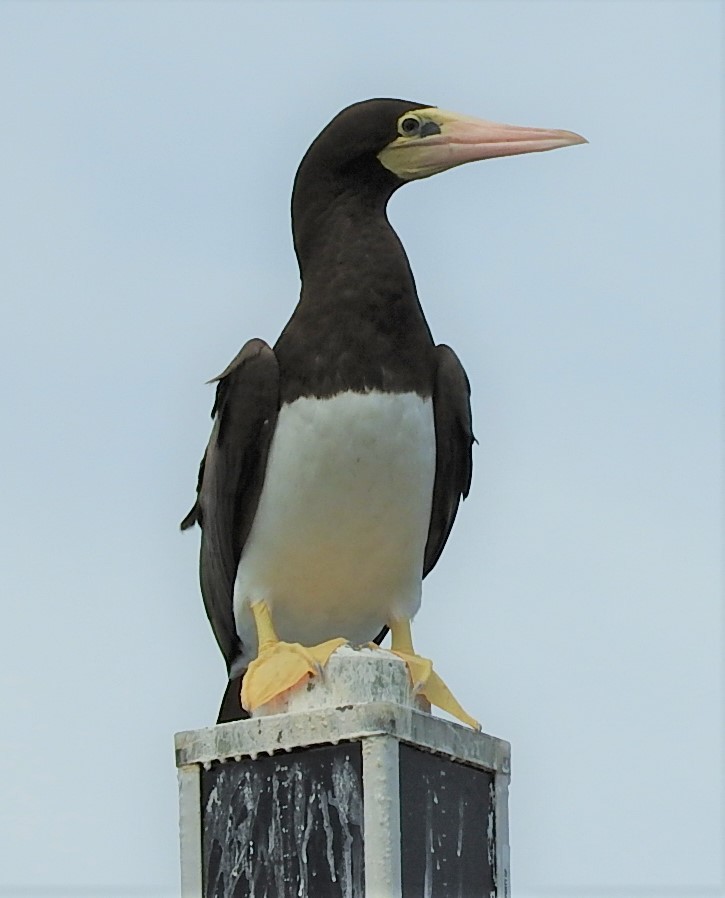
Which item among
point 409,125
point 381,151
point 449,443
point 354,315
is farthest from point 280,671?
point 409,125

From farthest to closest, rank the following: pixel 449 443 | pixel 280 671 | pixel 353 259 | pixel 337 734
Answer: pixel 449 443 → pixel 353 259 → pixel 280 671 → pixel 337 734

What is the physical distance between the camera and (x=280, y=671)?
19.7 feet

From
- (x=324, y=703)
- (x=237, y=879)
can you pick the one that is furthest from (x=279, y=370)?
(x=237, y=879)

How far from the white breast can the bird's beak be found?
0.97 m

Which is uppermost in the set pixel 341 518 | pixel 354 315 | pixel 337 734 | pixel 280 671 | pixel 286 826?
pixel 354 315

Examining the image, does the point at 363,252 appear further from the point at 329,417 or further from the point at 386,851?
the point at 386,851

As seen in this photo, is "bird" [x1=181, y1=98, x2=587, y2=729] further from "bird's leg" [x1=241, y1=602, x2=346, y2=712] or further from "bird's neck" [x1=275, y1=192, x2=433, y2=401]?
"bird's leg" [x1=241, y1=602, x2=346, y2=712]

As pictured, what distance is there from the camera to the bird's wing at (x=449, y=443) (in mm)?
7602

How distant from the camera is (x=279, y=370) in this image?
7344 millimetres

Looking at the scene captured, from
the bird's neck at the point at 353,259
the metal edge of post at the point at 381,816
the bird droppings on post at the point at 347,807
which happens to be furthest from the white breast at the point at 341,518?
the metal edge of post at the point at 381,816

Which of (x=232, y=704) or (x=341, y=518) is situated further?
(x=232, y=704)

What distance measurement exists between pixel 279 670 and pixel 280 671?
12mm

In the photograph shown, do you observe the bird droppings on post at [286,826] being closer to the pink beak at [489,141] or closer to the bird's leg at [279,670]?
the bird's leg at [279,670]

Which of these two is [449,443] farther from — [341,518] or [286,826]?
[286,826]
